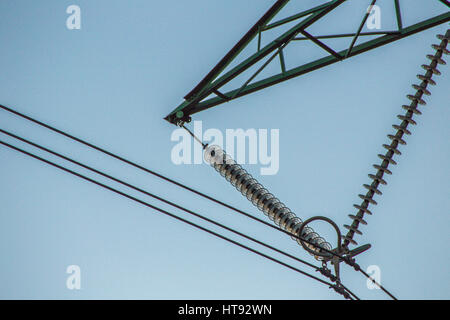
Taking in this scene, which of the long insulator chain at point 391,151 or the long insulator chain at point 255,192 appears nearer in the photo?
the long insulator chain at point 391,151

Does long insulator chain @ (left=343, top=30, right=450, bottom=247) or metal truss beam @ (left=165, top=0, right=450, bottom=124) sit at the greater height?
metal truss beam @ (left=165, top=0, right=450, bottom=124)

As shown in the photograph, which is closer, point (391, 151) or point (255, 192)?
point (391, 151)

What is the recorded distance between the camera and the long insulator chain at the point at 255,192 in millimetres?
11398

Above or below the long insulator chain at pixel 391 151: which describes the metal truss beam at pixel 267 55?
above

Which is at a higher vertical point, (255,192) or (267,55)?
(267,55)

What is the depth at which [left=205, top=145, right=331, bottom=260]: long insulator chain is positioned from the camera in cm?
1140

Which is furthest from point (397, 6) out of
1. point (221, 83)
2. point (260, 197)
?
point (260, 197)

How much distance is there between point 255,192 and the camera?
1176 centimetres

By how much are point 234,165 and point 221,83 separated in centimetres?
149

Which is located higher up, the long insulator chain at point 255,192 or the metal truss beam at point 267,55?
the metal truss beam at point 267,55
